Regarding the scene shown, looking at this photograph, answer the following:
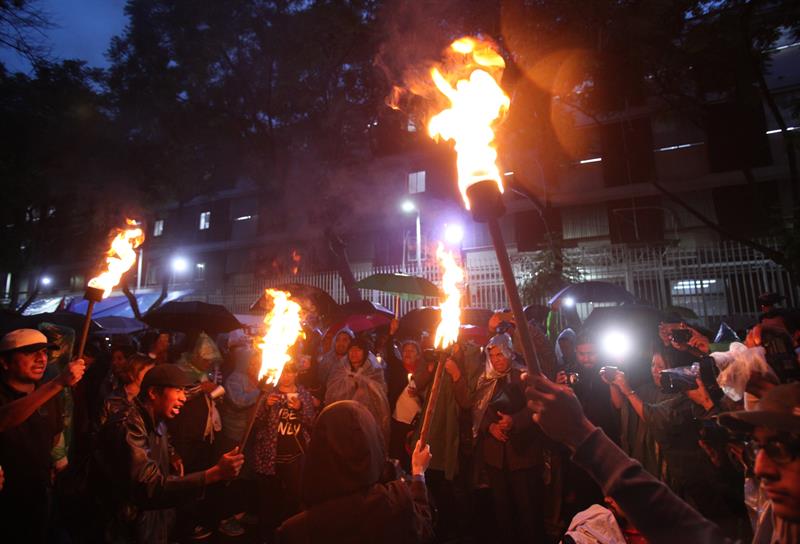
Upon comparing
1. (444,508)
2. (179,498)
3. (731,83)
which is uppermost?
(731,83)

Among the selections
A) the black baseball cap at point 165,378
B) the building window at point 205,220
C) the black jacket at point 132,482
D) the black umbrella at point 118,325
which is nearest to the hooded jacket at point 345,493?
the black jacket at point 132,482

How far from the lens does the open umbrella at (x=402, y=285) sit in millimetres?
9852

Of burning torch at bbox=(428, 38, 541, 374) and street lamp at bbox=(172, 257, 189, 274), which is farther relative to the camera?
street lamp at bbox=(172, 257, 189, 274)

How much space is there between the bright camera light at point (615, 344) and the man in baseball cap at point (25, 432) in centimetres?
699

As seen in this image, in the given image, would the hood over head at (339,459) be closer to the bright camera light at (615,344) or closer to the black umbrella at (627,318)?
the bright camera light at (615,344)

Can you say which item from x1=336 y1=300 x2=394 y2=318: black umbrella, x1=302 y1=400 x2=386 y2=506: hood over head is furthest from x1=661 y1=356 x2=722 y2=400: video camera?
x1=336 y1=300 x2=394 y2=318: black umbrella

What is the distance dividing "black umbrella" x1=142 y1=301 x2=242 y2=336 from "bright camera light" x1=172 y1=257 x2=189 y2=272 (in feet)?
75.9

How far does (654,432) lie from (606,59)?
13336 millimetres

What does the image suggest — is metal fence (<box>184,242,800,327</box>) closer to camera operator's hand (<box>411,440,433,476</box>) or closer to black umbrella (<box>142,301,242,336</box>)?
black umbrella (<box>142,301,242,336</box>)

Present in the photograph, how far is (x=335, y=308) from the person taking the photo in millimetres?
14031

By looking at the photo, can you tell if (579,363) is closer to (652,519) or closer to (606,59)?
(652,519)

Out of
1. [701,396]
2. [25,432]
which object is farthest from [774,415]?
[25,432]

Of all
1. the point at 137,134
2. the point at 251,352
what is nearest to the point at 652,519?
the point at 251,352

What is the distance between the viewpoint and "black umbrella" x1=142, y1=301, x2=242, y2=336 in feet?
33.2
